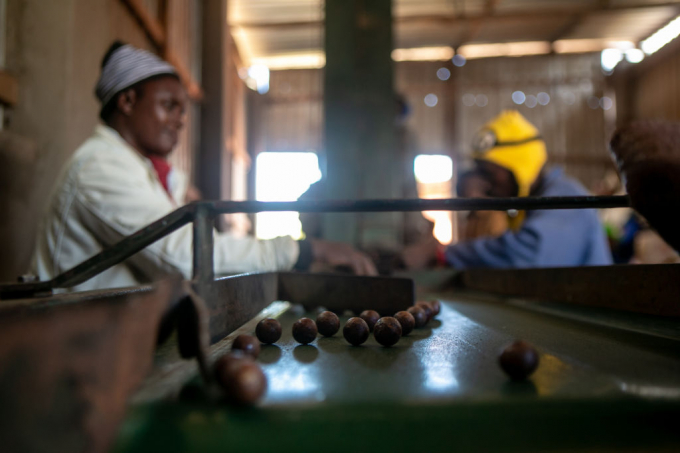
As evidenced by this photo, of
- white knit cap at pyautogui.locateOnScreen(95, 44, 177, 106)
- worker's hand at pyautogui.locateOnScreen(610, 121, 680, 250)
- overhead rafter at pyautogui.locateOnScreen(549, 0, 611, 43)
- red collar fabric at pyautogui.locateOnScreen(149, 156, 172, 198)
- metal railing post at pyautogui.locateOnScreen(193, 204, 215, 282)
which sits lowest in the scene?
metal railing post at pyautogui.locateOnScreen(193, 204, 215, 282)

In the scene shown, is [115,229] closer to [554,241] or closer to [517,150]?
[554,241]

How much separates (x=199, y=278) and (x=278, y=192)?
9.85 metres

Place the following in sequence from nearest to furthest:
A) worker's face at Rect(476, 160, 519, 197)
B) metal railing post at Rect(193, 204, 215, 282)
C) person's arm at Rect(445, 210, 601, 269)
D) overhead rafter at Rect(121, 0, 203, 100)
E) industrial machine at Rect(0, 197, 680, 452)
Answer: industrial machine at Rect(0, 197, 680, 452)
metal railing post at Rect(193, 204, 215, 282)
person's arm at Rect(445, 210, 601, 269)
worker's face at Rect(476, 160, 519, 197)
overhead rafter at Rect(121, 0, 203, 100)

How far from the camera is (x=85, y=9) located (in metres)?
2.52

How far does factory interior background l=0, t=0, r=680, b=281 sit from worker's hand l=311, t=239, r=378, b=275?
863 mm

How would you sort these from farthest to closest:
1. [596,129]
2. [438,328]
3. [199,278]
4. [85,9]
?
[596,129]
[85,9]
[438,328]
[199,278]

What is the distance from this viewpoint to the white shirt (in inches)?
68.5

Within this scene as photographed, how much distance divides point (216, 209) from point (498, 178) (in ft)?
8.99

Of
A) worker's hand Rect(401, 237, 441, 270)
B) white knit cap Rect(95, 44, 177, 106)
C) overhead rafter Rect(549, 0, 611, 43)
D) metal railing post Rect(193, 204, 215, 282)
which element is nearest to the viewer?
metal railing post Rect(193, 204, 215, 282)

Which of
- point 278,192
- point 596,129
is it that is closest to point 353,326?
point 278,192

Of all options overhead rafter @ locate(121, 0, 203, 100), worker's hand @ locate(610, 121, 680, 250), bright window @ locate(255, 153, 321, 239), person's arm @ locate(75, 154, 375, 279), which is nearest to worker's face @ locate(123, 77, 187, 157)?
person's arm @ locate(75, 154, 375, 279)

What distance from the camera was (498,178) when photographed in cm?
331

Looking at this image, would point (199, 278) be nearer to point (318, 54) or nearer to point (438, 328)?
point (438, 328)

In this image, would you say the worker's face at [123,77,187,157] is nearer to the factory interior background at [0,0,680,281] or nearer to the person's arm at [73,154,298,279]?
the person's arm at [73,154,298,279]
